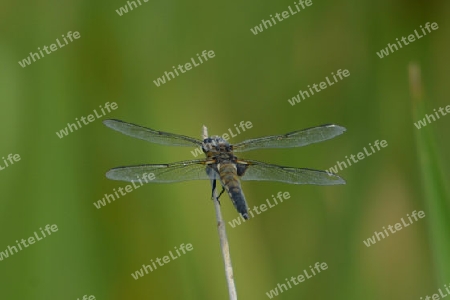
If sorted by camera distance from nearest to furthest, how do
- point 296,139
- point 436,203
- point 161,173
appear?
point 436,203 < point 161,173 < point 296,139

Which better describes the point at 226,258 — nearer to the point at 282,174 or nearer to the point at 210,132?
the point at 282,174

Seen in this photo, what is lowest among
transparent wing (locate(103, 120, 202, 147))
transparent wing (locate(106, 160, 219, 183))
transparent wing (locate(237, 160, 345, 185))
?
transparent wing (locate(237, 160, 345, 185))

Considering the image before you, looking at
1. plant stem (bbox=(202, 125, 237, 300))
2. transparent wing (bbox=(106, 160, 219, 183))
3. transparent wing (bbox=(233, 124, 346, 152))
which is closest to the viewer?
plant stem (bbox=(202, 125, 237, 300))

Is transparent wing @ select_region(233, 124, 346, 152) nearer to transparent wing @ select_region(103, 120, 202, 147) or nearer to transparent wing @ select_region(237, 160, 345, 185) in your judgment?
transparent wing @ select_region(237, 160, 345, 185)

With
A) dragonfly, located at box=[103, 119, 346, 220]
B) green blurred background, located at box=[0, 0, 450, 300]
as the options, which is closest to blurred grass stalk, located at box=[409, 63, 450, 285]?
green blurred background, located at box=[0, 0, 450, 300]

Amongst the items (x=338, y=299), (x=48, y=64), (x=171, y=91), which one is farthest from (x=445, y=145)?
(x=48, y=64)

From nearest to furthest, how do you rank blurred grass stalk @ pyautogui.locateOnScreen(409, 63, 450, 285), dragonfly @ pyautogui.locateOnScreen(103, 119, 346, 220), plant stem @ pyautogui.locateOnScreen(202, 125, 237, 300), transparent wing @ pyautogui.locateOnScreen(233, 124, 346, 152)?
blurred grass stalk @ pyautogui.locateOnScreen(409, 63, 450, 285)
plant stem @ pyautogui.locateOnScreen(202, 125, 237, 300)
dragonfly @ pyautogui.locateOnScreen(103, 119, 346, 220)
transparent wing @ pyautogui.locateOnScreen(233, 124, 346, 152)

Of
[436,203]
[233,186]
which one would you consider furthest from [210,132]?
[436,203]
